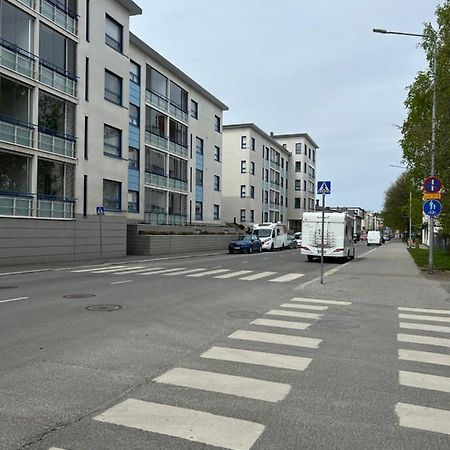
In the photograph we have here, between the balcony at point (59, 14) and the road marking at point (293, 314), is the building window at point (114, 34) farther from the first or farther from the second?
the road marking at point (293, 314)

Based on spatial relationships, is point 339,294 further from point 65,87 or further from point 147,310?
point 65,87

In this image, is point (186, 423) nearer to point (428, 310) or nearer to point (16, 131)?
point (428, 310)

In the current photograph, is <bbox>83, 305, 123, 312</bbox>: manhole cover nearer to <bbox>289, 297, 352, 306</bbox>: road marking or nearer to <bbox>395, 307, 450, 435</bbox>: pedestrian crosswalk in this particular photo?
<bbox>289, 297, 352, 306</bbox>: road marking

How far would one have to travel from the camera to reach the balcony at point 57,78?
2383cm

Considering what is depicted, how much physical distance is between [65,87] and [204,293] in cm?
1791

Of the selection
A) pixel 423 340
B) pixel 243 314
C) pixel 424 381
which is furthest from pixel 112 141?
pixel 424 381

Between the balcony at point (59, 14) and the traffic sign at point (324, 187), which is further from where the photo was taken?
the balcony at point (59, 14)

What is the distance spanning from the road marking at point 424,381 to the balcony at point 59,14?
943 inches

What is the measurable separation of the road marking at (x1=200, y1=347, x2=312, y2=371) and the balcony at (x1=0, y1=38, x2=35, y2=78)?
19906mm

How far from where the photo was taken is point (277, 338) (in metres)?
7.11

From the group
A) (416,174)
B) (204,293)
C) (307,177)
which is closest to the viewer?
(204,293)

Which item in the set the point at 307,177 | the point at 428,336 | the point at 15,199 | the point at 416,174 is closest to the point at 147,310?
the point at 428,336

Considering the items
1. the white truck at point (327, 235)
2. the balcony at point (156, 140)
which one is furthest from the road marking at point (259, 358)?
the balcony at point (156, 140)

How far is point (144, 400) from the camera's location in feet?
14.4
